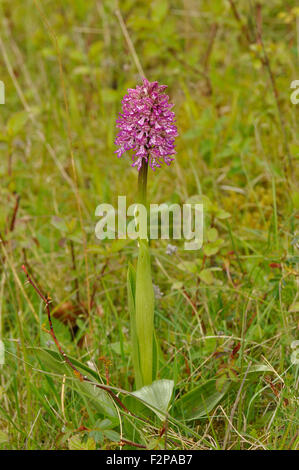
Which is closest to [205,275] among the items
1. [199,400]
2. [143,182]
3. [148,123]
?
[199,400]

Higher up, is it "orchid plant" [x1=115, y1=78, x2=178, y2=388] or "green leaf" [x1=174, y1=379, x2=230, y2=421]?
"orchid plant" [x1=115, y1=78, x2=178, y2=388]

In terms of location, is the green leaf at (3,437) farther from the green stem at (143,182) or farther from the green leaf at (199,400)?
the green stem at (143,182)

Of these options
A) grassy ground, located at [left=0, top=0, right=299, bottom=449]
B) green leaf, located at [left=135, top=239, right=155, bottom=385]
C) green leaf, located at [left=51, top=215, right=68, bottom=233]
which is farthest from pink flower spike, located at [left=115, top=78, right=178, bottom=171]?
green leaf, located at [left=51, top=215, right=68, bottom=233]

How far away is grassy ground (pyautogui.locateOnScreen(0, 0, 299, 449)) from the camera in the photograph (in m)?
1.55

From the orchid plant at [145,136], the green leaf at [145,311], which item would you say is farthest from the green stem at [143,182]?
the green leaf at [145,311]

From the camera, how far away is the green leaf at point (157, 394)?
1.41 metres

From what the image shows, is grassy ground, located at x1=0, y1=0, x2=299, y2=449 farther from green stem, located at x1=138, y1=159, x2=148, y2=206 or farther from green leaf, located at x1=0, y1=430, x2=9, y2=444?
green stem, located at x1=138, y1=159, x2=148, y2=206

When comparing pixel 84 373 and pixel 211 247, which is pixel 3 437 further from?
pixel 211 247

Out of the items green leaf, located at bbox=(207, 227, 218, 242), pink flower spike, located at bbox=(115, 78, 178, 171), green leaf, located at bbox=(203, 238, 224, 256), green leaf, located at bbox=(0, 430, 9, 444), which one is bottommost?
green leaf, located at bbox=(0, 430, 9, 444)

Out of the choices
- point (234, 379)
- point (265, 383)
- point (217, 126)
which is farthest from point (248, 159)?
point (234, 379)

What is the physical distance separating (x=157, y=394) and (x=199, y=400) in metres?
0.17

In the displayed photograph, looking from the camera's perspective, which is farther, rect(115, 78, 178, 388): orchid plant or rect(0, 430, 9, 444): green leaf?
rect(0, 430, 9, 444): green leaf

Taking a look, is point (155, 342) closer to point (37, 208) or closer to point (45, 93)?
point (37, 208)
